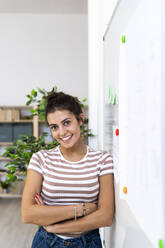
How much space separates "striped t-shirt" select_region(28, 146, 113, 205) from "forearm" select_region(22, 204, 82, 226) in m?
0.08

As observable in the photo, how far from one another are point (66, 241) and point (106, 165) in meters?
0.43

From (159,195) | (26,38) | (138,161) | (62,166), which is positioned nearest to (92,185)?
(62,166)

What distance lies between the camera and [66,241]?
129cm

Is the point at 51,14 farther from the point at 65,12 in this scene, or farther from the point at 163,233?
the point at 163,233

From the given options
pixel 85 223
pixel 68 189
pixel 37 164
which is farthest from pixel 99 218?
pixel 37 164

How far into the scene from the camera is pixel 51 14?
467 centimetres

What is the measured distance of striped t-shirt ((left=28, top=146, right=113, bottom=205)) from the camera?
1305mm

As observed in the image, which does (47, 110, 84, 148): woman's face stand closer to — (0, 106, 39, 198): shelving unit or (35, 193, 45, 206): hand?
(35, 193, 45, 206): hand

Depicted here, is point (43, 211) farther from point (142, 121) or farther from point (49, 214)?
point (142, 121)

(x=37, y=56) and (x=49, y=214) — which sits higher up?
(x=37, y=56)

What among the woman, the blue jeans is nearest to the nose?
the woman

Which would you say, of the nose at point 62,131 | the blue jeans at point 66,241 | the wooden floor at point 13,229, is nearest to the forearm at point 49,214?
the blue jeans at point 66,241

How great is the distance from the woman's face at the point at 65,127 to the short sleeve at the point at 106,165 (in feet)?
0.57

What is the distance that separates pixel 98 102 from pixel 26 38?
316 cm
